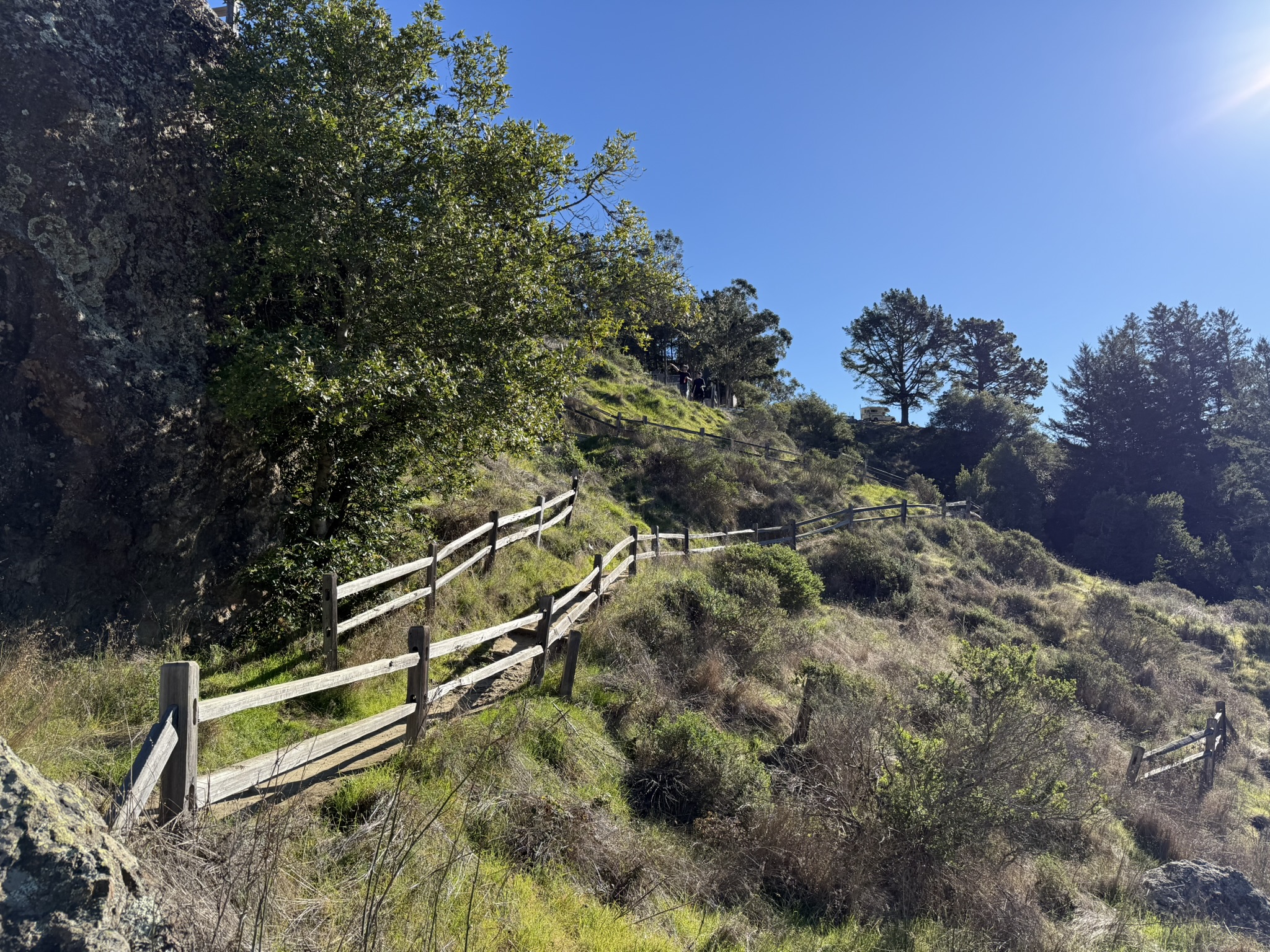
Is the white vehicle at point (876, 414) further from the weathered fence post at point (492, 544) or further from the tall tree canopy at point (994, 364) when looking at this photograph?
the weathered fence post at point (492, 544)

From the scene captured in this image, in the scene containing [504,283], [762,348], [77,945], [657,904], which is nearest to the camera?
[77,945]

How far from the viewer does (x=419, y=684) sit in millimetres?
6215

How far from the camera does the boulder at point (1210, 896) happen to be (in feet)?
25.2

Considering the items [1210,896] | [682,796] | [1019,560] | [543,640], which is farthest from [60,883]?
[1019,560]

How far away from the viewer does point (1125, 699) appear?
15633 mm

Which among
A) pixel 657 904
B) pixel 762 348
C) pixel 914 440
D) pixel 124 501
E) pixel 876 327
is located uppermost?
pixel 876 327

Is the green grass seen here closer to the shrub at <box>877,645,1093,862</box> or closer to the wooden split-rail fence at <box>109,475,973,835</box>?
the wooden split-rail fence at <box>109,475,973,835</box>

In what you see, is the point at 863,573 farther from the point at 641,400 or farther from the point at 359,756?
the point at 359,756

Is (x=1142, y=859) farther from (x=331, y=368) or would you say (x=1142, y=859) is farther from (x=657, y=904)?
(x=331, y=368)

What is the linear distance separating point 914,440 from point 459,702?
174 feet

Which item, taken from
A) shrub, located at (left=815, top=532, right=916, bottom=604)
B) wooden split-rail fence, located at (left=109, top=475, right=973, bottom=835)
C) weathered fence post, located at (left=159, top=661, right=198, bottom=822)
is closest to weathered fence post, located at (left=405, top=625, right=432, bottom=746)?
wooden split-rail fence, located at (left=109, top=475, right=973, bottom=835)

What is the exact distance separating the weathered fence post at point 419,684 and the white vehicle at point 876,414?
60138 mm

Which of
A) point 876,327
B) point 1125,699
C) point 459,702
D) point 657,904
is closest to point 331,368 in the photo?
point 459,702

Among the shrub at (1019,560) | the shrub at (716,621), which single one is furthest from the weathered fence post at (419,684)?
the shrub at (1019,560)
